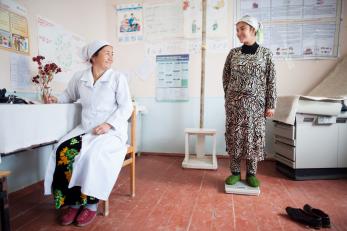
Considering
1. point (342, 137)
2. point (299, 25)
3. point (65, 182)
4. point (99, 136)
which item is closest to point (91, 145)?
point (99, 136)

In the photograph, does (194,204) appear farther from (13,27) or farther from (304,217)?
(13,27)

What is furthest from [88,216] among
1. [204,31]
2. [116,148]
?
[204,31]

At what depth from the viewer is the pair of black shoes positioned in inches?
55.0

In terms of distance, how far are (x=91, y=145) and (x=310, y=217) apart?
4.61 feet

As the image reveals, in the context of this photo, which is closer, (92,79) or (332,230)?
(332,230)

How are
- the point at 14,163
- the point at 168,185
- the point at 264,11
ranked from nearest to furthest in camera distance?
the point at 14,163
the point at 168,185
the point at 264,11

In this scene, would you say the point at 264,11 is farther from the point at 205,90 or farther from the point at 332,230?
the point at 332,230

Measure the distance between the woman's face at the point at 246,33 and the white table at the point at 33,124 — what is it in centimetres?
138

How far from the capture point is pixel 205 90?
310 centimetres

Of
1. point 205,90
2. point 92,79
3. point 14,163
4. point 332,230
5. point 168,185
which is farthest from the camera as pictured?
point 205,90

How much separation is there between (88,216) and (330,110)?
85.4 inches

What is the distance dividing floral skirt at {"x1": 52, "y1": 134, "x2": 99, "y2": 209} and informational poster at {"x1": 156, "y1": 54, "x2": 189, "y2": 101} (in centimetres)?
186

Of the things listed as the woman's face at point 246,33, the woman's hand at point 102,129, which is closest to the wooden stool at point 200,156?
the woman's face at point 246,33

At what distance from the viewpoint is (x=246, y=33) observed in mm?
1830
